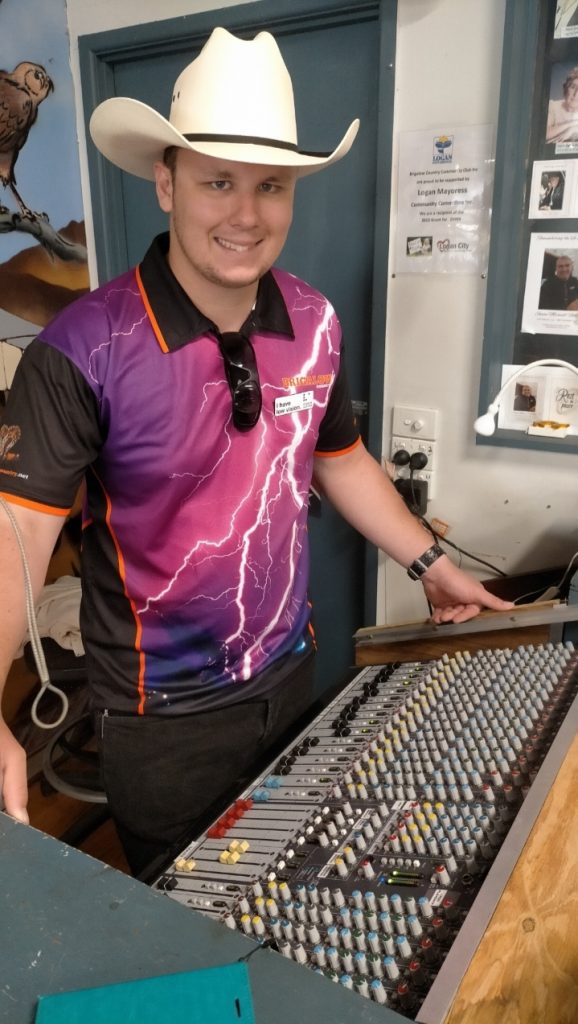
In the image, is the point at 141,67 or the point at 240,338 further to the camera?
the point at 141,67

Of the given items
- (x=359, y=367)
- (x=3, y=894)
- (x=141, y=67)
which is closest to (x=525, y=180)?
(x=359, y=367)

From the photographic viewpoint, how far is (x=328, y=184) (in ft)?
7.25

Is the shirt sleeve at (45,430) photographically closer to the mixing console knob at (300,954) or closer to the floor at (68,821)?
the mixing console knob at (300,954)

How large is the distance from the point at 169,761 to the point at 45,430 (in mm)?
644

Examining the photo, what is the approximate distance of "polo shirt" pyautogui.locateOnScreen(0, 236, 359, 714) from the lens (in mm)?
1120

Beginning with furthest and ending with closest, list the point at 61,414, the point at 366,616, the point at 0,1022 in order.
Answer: the point at 366,616 < the point at 61,414 < the point at 0,1022

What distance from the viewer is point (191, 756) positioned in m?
1.35

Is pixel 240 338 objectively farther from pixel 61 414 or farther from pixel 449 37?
pixel 449 37

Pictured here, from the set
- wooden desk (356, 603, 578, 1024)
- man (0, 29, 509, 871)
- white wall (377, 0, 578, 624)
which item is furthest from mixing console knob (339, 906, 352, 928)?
white wall (377, 0, 578, 624)

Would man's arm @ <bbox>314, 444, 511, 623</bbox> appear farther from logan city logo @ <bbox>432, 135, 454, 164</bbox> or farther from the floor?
the floor

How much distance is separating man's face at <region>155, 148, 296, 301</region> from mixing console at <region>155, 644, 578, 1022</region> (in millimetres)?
736

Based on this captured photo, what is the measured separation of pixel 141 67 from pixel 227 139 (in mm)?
1674

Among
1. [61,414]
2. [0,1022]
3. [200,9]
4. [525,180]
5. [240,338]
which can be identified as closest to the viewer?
[0,1022]

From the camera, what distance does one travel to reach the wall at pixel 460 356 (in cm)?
179
